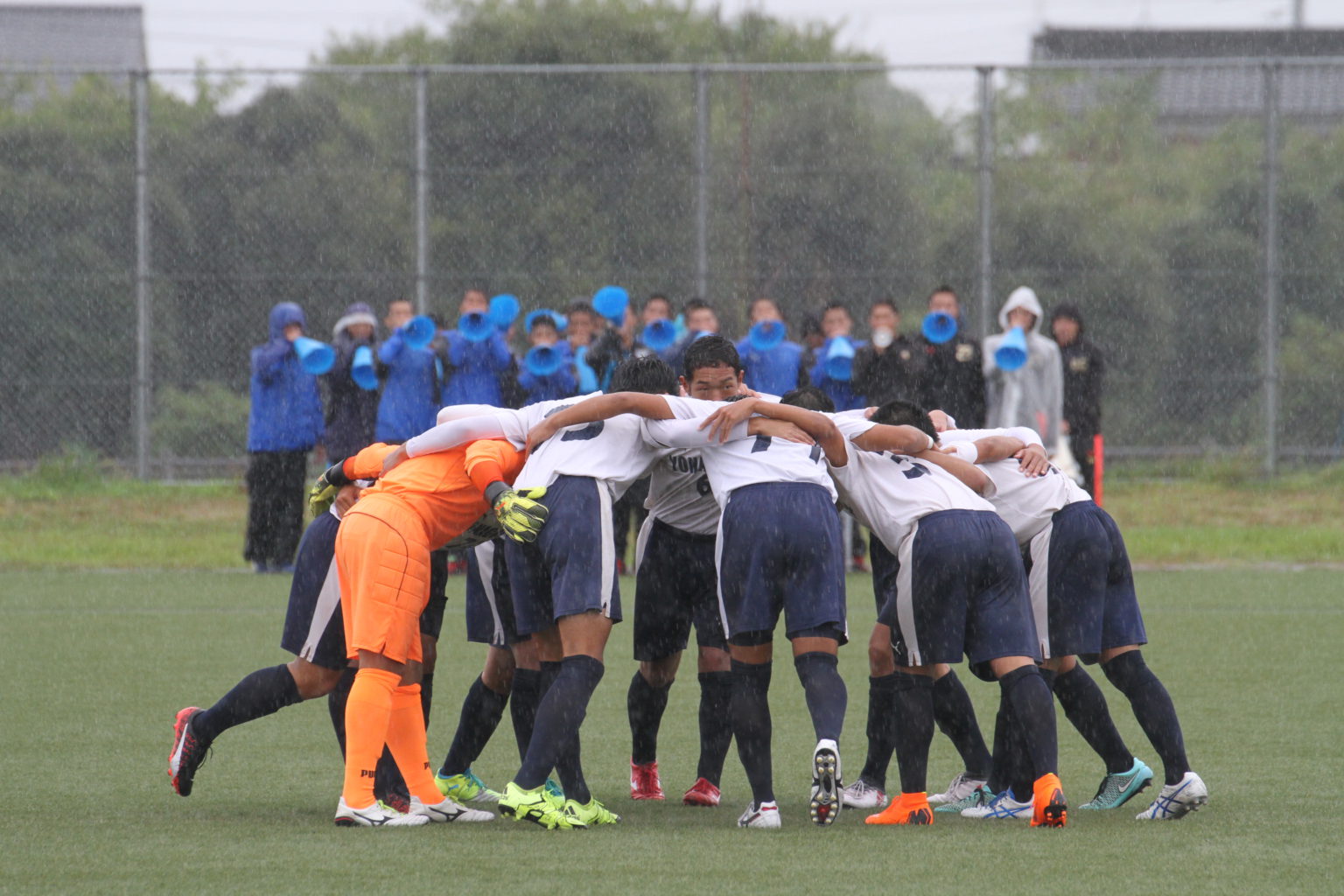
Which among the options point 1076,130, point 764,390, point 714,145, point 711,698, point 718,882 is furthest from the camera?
point 1076,130

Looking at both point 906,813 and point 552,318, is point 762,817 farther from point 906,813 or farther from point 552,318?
point 552,318

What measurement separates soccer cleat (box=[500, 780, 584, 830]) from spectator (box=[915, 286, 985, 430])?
818cm

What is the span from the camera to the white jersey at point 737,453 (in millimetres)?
5617

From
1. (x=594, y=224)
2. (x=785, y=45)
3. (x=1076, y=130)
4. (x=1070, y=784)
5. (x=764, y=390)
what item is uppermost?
(x=785, y=45)

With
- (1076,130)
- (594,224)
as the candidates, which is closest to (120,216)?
(594,224)

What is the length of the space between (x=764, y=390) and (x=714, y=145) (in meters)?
3.14

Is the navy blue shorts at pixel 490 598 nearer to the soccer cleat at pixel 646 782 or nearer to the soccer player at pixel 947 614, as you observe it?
the soccer cleat at pixel 646 782

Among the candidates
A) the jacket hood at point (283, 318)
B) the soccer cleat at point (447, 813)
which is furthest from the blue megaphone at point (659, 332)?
the soccer cleat at point (447, 813)

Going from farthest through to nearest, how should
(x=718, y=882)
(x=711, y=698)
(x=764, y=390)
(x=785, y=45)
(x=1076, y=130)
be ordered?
(x=785, y=45), (x=1076, y=130), (x=764, y=390), (x=711, y=698), (x=718, y=882)

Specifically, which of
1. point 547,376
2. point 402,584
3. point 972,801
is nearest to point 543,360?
point 547,376

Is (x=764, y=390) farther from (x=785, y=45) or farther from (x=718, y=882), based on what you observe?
(x=785, y=45)

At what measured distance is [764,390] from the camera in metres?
13.0

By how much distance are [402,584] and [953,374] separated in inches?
327

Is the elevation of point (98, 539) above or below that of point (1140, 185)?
below
